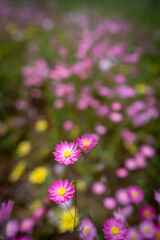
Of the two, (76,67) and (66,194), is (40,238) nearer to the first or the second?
(66,194)

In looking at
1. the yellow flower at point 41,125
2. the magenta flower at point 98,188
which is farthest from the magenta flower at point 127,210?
the yellow flower at point 41,125

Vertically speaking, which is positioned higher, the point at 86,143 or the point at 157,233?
the point at 86,143

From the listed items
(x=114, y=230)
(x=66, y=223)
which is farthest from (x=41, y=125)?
(x=114, y=230)

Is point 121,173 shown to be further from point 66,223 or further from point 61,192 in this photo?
point 61,192

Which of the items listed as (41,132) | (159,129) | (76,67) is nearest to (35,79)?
(76,67)

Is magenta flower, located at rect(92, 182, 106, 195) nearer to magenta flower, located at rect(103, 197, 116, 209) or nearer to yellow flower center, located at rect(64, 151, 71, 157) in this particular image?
magenta flower, located at rect(103, 197, 116, 209)

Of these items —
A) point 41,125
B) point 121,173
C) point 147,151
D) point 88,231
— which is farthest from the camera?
point 41,125

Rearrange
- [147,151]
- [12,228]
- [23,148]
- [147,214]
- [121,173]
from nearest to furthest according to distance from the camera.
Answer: [147,214]
[12,228]
[121,173]
[147,151]
[23,148]
